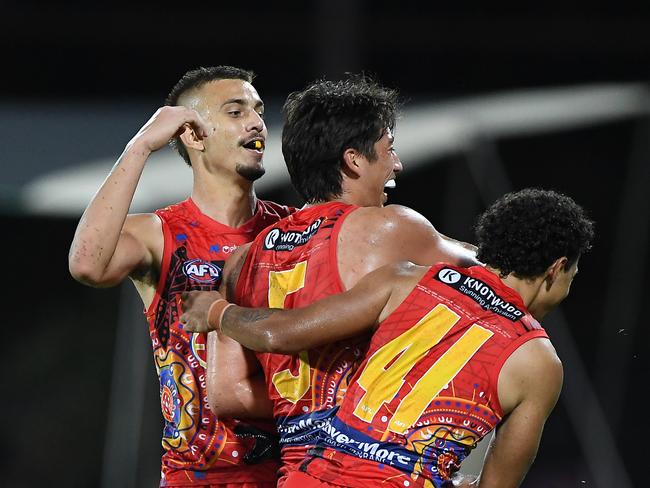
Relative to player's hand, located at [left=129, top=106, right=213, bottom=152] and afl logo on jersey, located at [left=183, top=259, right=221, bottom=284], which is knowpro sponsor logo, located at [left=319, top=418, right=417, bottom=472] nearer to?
afl logo on jersey, located at [left=183, top=259, right=221, bottom=284]

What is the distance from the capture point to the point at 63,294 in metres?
10.0

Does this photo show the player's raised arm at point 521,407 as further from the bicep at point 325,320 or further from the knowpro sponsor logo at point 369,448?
the bicep at point 325,320

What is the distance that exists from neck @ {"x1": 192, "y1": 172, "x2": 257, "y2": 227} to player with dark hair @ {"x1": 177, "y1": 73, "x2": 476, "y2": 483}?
1.74 ft

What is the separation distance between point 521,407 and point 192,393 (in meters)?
1.31

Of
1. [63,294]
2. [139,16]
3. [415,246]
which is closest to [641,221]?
[63,294]

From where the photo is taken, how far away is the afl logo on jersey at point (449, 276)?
114 inches

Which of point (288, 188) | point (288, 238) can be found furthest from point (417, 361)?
point (288, 188)

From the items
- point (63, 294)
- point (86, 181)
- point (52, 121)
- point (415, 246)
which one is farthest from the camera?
point (63, 294)

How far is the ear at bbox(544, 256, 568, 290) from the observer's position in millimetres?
A: 2953

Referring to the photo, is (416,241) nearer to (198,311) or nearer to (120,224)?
(198,311)

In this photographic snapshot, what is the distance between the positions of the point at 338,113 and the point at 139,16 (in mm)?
10598

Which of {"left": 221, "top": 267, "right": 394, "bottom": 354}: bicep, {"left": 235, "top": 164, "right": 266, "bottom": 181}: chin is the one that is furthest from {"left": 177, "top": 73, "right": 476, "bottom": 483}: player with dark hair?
{"left": 235, "top": 164, "right": 266, "bottom": 181}: chin

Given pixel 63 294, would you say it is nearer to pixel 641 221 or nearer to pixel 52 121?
pixel 52 121

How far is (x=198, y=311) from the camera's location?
11.1ft
